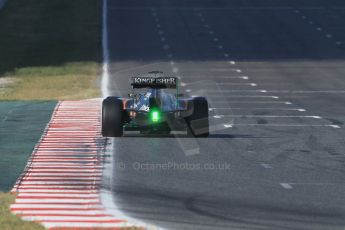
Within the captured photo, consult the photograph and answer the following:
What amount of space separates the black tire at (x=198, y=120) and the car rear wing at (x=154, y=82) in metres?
1.05

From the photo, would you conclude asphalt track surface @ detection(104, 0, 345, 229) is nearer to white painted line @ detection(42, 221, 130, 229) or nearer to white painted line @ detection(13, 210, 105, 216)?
white painted line @ detection(13, 210, 105, 216)

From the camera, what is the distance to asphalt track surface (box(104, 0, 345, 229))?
70.8ft

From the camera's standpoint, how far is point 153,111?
30.0m

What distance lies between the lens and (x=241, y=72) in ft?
185

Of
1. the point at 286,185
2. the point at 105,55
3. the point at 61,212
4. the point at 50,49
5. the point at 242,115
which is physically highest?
the point at 61,212

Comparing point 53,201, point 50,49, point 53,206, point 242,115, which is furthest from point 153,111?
point 50,49

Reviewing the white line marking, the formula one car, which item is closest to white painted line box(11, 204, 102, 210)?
the formula one car

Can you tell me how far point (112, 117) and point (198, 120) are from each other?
8.46ft

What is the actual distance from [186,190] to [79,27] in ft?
162

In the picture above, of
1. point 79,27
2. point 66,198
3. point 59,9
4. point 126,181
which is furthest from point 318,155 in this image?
point 59,9

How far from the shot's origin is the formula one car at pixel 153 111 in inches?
1187

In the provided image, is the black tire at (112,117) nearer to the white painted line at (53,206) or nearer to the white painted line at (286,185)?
the white painted line at (286,185)

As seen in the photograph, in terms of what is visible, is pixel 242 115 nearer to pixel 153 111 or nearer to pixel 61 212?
pixel 153 111

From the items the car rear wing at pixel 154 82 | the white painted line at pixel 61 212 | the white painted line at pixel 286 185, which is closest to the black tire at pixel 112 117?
the car rear wing at pixel 154 82
